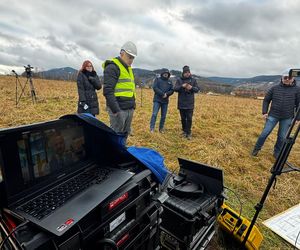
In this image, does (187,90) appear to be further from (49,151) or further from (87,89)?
(49,151)

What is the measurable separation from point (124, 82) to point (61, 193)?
2.60 metres

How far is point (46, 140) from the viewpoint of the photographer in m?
1.16

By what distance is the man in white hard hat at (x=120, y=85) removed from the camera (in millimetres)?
3301

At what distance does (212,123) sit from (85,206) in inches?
315

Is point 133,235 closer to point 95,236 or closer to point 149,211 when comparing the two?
point 149,211

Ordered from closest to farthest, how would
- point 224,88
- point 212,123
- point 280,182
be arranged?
1. point 280,182
2. point 212,123
3. point 224,88

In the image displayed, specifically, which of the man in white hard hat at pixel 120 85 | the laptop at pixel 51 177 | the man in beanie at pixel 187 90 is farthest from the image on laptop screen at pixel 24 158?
the man in beanie at pixel 187 90

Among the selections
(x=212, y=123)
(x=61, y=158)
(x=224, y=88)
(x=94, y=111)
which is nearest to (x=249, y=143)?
(x=212, y=123)

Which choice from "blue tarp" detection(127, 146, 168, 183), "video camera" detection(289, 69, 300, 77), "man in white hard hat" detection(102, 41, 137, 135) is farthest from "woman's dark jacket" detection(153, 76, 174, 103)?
"blue tarp" detection(127, 146, 168, 183)

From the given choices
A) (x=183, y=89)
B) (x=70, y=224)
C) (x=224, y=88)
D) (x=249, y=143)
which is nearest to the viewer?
(x=70, y=224)

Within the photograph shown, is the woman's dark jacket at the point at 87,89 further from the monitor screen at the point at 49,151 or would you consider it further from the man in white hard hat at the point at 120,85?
the monitor screen at the point at 49,151

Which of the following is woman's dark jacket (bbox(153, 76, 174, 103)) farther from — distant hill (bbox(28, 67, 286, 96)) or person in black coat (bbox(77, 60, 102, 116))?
person in black coat (bbox(77, 60, 102, 116))

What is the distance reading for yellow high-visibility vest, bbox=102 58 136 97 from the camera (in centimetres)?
337

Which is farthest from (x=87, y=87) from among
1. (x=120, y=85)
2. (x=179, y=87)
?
(x=179, y=87)
